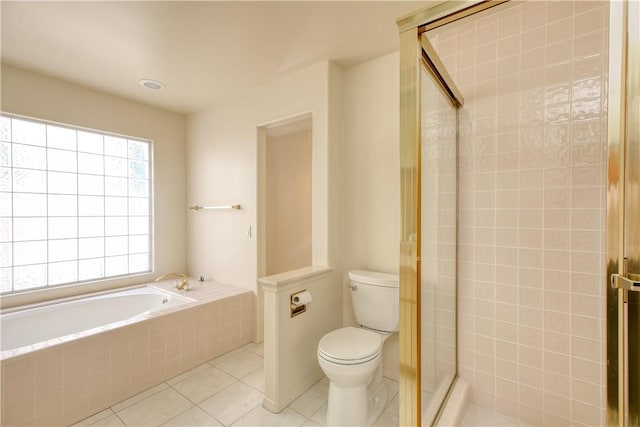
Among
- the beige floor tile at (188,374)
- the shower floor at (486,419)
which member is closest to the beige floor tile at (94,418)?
the beige floor tile at (188,374)

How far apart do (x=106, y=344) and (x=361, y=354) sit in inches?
64.3

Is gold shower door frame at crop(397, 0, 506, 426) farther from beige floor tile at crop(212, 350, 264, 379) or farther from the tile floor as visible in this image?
beige floor tile at crop(212, 350, 264, 379)

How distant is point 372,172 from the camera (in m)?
2.15

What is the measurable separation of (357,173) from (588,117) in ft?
4.41

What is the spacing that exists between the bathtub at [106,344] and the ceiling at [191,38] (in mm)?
1930

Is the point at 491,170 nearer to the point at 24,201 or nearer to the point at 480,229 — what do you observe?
the point at 480,229

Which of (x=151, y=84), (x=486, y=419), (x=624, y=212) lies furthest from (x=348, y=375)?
(x=151, y=84)

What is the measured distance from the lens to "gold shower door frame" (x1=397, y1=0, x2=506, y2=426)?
92cm

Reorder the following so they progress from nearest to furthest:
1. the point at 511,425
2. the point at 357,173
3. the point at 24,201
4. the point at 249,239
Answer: the point at 511,425, the point at 357,173, the point at 24,201, the point at 249,239

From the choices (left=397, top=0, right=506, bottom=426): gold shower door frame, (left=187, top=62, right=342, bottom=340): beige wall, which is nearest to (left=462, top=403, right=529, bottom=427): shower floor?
(left=397, top=0, right=506, bottom=426): gold shower door frame

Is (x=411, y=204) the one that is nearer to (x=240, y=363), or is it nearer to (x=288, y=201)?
(x=240, y=363)

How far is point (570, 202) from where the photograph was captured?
1.44 metres

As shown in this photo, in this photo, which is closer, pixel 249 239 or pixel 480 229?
pixel 480 229

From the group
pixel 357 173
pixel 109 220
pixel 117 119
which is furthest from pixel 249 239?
pixel 117 119
